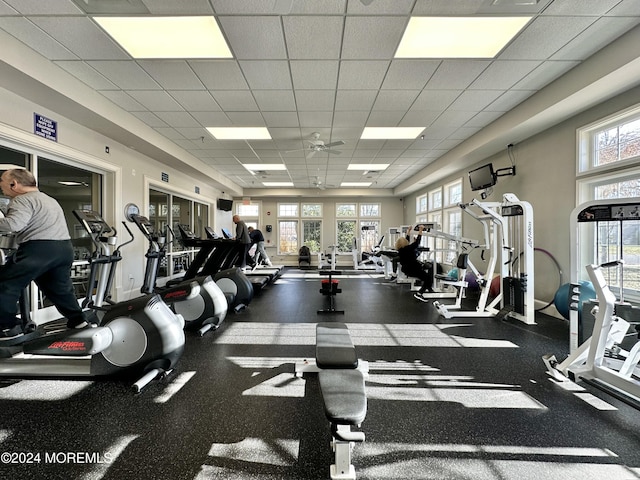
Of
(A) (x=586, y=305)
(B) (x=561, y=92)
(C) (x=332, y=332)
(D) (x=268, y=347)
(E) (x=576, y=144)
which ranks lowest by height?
(D) (x=268, y=347)

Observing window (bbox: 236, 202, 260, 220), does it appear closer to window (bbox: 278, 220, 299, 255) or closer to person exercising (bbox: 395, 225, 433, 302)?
window (bbox: 278, 220, 299, 255)

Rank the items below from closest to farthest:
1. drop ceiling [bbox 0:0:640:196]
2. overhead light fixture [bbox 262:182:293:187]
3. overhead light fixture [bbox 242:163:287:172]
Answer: drop ceiling [bbox 0:0:640:196] → overhead light fixture [bbox 242:163:287:172] → overhead light fixture [bbox 262:182:293:187]

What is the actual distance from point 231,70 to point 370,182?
23.5ft

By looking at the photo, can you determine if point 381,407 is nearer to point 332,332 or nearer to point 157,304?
point 332,332

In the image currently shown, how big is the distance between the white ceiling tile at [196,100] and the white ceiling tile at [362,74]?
176cm

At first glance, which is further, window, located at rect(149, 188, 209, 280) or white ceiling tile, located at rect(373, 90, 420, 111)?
window, located at rect(149, 188, 209, 280)

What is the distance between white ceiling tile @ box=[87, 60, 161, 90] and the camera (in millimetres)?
3160

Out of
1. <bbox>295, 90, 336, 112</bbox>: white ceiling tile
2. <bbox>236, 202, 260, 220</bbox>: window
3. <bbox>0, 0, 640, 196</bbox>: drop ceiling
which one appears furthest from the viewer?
<bbox>236, 202, 260, 220</bbox>: window

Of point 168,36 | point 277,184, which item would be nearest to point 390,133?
point 168,36

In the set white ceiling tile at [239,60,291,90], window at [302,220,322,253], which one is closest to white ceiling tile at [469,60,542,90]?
white ceiling tile at [239,60,291,90]

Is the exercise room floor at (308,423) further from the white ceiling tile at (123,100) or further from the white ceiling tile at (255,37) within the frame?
the white ceiling tile at (123,100)

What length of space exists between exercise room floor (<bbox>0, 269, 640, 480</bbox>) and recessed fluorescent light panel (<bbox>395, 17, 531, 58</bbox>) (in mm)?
2997

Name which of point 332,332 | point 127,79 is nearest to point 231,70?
point 127,79

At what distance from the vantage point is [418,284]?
660 cm
